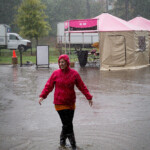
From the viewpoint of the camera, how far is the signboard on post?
19786 mm

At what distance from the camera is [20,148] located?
542 centimetres

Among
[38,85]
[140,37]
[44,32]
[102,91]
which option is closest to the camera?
[102,91]

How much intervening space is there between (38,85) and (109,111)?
506 centimetres

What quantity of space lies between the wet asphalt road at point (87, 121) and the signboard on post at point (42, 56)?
8164mm

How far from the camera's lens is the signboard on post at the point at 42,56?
64.9 ft

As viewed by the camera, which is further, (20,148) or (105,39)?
Result: (105,39)

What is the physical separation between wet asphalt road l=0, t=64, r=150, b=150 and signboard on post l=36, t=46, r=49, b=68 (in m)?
8.16

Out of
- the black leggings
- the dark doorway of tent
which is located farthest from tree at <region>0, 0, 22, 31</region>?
the black leggings

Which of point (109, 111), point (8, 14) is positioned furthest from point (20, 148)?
point (8, 14)

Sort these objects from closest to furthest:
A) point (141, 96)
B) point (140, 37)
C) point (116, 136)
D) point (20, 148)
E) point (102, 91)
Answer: point (20, 148)
point (116, 136)
point (141, 96)
point (102, 91)
point (140, 37)

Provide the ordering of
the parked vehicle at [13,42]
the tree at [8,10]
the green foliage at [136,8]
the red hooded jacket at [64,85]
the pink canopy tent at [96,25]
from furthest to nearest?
the green foliage at [136,8]
the tree at [8,10]
the parked vehicle at [13,42]
the pink canopy tent at [96,25]
the red hooded jacket at [64,85]

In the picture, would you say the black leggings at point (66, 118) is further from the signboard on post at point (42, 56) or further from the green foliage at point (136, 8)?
the green foliage at point (136, 8)

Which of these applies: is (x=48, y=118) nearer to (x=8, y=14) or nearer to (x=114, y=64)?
(x=114, y=64)

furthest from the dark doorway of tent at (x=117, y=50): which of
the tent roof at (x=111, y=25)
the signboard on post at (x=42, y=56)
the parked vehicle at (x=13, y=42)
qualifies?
the parked vehicle at (x=13, y=42)
